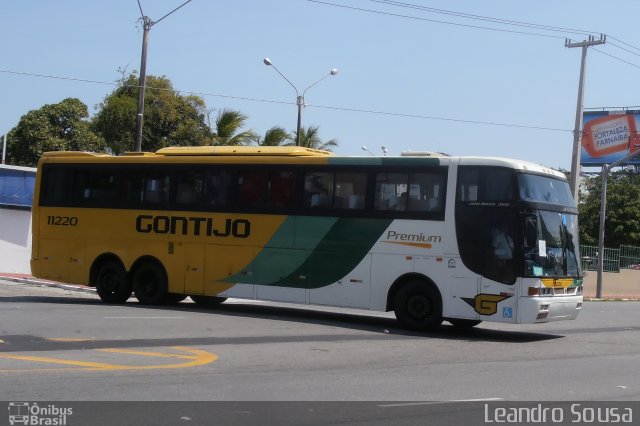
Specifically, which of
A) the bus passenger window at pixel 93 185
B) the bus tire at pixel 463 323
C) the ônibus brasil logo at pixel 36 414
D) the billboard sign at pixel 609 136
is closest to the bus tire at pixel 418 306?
the bus tire at pixel 463 323

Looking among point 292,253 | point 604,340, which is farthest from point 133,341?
point 604,340

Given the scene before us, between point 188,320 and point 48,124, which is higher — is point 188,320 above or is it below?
below

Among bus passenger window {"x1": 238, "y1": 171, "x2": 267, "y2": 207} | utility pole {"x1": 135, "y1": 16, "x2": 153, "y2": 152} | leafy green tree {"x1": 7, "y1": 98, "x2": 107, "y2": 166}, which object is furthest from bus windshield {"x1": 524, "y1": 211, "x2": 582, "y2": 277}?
leafy green tree {"x1": 7, "y1": 98, "x2": 107, "y2": 166}

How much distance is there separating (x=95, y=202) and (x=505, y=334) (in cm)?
1014

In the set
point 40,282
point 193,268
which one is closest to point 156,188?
point 193,268

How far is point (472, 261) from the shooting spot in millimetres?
16547

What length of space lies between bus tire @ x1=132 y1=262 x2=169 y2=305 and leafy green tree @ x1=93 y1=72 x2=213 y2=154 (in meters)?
20.2

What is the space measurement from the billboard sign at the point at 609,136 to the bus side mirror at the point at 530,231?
165 ft

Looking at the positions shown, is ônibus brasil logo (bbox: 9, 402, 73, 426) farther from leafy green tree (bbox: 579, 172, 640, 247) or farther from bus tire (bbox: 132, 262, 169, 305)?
leafy green tree (bbox: 579, 172, 640, 247)

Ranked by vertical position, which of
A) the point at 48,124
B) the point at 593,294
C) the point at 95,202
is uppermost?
the point at 48,124

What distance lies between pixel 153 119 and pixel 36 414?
109 feet

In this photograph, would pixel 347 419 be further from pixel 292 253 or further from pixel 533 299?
pixel 292 253

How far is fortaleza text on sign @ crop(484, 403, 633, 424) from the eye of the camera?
347 inches

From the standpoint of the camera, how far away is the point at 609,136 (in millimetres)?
65375
